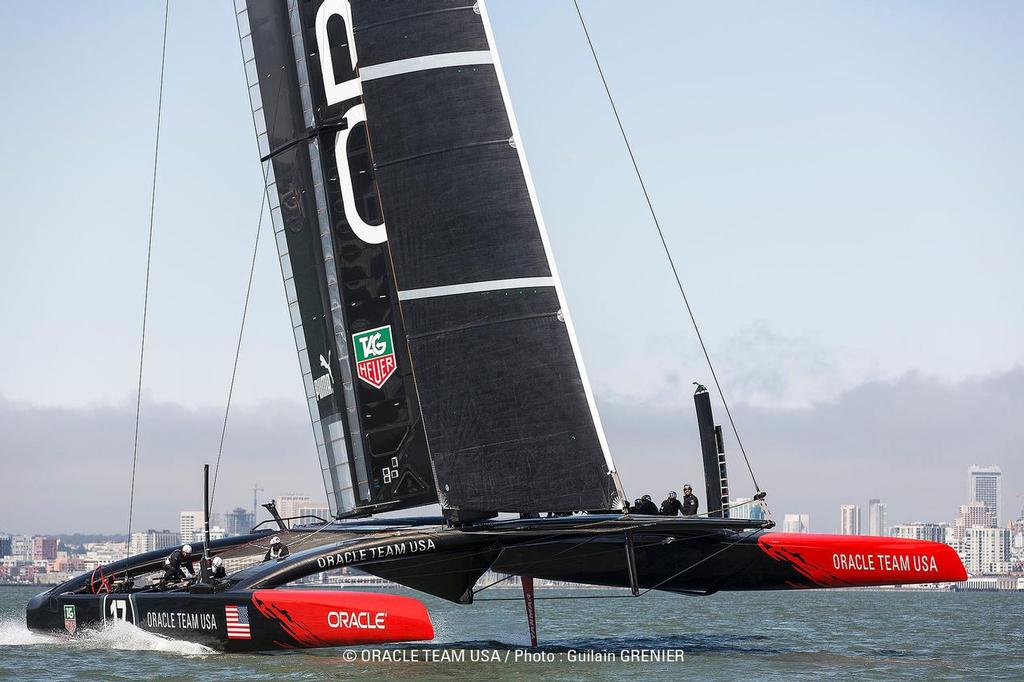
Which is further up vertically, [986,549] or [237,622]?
[237,622]

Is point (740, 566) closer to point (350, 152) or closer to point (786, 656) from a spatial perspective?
point (786, 656)

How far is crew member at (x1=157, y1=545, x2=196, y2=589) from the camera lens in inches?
482

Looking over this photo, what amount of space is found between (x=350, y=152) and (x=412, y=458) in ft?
9.31

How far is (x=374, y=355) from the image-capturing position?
1245cm

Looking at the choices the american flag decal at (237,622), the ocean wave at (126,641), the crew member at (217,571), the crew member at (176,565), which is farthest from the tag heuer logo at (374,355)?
the ocean wave at (126,641)

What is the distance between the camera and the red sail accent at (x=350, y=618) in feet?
33.3

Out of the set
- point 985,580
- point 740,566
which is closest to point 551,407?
point 740,566

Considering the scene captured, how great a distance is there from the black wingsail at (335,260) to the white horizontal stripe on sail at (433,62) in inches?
39.6

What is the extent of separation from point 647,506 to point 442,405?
2.18m

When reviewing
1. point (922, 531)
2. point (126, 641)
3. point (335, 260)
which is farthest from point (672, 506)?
point (922, 531)

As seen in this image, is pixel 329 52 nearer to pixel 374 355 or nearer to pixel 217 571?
pixel 374 355

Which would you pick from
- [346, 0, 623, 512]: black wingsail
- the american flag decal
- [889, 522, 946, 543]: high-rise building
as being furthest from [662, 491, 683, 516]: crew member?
[889, 522, 946, 543]: high-rise building

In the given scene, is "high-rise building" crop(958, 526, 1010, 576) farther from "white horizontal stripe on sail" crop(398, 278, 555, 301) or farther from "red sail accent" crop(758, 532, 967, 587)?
"white horizontal stripe on sail" crop(398, 278, 555, 301)

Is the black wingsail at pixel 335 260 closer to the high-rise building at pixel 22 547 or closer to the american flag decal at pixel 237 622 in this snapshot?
the american flag decal at pixel 237 622
